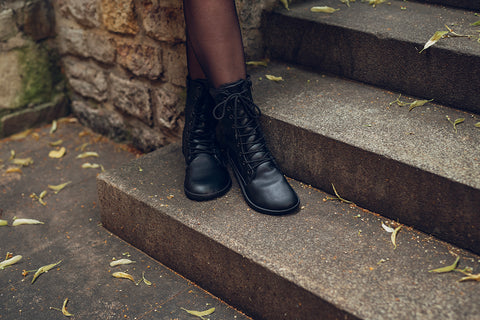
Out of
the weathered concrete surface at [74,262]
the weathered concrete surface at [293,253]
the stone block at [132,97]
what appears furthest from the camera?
the stone block at [132,97]

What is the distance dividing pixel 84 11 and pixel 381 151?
1.65m

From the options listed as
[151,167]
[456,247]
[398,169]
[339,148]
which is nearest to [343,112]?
[339,148]

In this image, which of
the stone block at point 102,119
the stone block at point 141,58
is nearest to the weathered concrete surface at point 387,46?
the stone block at point 141,58

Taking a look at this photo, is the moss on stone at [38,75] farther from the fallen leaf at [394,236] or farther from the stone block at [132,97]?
the fallen leaf at [394,236]

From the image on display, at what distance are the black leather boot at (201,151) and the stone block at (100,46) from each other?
683 mm

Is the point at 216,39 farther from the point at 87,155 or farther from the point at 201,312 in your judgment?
the point at 87,155

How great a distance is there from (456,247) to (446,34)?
0.80 m

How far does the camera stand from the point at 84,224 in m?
1.91

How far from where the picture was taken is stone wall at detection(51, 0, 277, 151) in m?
2.02

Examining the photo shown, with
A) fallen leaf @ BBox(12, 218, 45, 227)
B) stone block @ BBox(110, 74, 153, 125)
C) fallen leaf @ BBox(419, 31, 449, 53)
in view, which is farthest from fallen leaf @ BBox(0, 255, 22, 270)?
fallen leaf @ BBox(419, 31, 449, 53)

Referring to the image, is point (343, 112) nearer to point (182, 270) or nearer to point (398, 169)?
point (398, 169)

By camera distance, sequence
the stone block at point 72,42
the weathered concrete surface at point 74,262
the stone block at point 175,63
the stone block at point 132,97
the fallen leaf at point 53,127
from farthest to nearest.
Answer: the fallen leaf at point 53,127 → the stone block at point 72,42 → the stone block at point 132,97 → the stone block at point 175,63 → the weathered concrete surface at point 74,262

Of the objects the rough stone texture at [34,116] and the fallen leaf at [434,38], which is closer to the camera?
the fallen leaf at [434,38]

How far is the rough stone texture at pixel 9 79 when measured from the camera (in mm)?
2441
